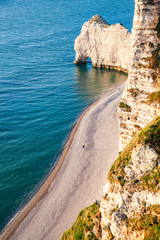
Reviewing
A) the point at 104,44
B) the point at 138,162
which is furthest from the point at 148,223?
the point at 104,44

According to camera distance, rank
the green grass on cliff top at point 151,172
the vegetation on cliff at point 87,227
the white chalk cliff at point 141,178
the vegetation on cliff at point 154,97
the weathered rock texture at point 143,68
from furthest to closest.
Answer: the vegetation on cliff at point 154,97, the weathered rock texture at point 143,68, the vegetation on cliff at point 87,227, the green grass on cliff top at point 151,172, the white chalk cliff at point 141,178

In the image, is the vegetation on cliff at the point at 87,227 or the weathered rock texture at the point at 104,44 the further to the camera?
the weathered rock texture at the point at 104,44

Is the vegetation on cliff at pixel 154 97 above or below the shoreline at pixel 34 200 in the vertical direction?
above

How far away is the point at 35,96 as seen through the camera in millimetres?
61750

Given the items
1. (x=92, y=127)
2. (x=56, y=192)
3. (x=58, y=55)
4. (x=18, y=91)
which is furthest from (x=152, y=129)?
(x=58, y=55)

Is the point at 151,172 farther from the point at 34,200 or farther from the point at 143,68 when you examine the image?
the point at 34,200

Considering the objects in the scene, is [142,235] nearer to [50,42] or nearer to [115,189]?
[115,189]

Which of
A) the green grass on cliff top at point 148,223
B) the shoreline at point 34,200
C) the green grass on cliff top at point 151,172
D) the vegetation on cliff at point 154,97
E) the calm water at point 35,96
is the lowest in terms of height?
the shoreline at point 34,200

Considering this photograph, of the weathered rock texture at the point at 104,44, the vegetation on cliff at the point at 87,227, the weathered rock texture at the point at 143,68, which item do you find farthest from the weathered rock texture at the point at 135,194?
the weathered rock texture at the point at 104,44

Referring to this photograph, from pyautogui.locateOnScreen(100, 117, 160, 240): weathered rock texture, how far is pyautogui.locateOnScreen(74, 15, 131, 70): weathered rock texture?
57.0m

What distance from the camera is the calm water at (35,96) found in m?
36.8

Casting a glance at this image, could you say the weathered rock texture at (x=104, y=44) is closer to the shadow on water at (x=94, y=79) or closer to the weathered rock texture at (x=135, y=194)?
the shadow on water at (x=94, y=79)

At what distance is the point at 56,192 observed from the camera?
3259cm

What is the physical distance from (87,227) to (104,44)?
67131 millimetres
